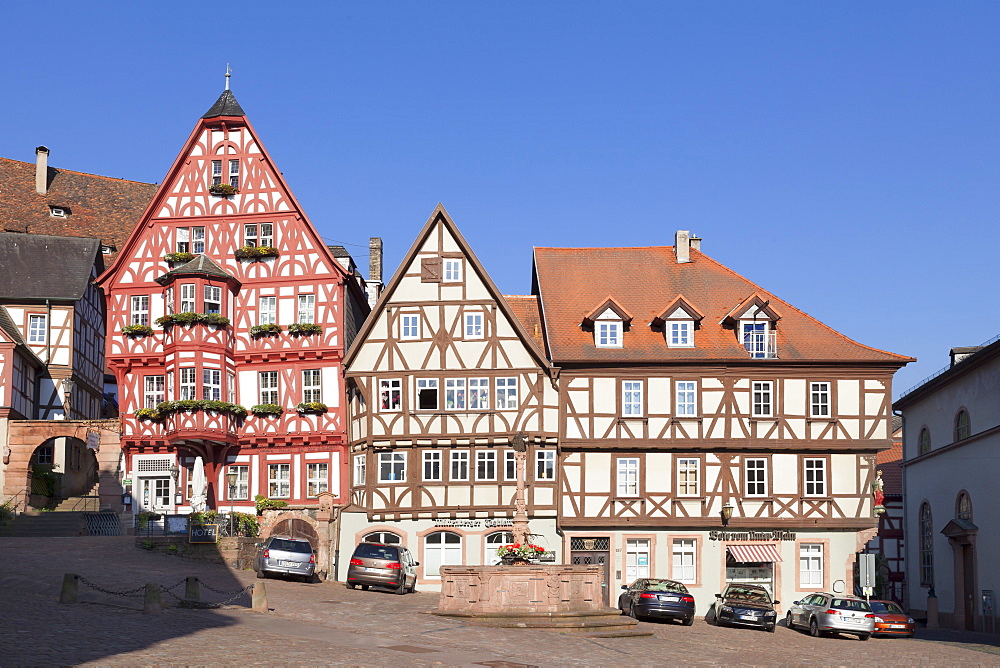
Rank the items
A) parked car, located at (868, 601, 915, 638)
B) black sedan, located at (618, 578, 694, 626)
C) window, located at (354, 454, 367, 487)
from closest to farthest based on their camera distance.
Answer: black sedan, located at (618, 578, 694, 626), parked car, located at (868, 601, 915, 638), window, located at (354, 454, 367, 487)

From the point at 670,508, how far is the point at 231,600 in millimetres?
18533

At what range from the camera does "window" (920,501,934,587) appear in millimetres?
52031

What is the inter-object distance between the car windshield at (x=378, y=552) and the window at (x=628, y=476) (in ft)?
30.2

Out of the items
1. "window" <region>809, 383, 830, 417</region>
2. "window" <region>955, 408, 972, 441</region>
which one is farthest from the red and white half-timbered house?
"window" <region>955, 408, 972, 441</region>

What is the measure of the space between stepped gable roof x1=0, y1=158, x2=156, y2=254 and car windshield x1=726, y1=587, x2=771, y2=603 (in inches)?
1421

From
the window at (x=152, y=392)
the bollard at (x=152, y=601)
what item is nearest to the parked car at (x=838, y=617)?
the bollard at (x=152, y=601)

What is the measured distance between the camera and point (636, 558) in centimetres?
4578

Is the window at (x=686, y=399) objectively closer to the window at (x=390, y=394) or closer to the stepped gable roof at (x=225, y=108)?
the window at (x=390, y=394)

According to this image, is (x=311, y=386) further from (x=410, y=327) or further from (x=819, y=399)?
(x=819, y=399)

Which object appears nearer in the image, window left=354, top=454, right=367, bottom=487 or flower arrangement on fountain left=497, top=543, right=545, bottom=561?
flower arrangement on fountain left=497, top=543, right=545, bottom=561

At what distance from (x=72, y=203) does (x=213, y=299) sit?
19.5 metres

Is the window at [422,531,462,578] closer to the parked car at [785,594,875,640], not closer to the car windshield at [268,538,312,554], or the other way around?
the car windshield at [268,538,312,554]

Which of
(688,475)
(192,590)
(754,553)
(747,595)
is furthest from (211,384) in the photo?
(747,595)

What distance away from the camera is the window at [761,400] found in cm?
4659
